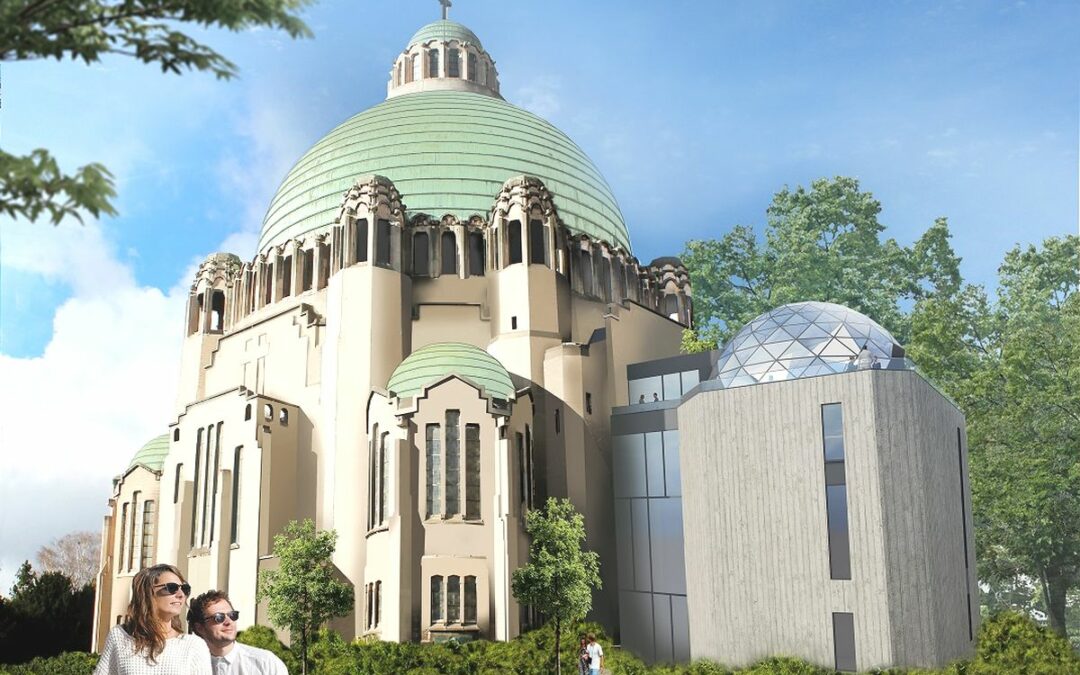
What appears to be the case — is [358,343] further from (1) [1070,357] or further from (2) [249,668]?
(2) [249,668]

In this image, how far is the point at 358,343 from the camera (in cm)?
3400

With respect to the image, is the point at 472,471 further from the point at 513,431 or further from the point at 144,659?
the point at 144,659

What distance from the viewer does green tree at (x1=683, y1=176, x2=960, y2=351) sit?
49875mm

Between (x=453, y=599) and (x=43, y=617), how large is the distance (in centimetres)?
1892

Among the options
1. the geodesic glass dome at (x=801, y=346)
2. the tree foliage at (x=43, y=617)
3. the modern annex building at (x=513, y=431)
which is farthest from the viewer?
the tree foliage at (x=43, y=617)

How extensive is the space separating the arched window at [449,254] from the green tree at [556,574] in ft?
35.4

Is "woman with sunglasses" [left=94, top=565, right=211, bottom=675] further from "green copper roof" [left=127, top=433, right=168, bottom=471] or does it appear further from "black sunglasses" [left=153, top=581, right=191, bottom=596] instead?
"green copper roof" [left=127, top=433, right=168, bottom=471]

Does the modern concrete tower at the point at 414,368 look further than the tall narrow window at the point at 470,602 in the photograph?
Yes

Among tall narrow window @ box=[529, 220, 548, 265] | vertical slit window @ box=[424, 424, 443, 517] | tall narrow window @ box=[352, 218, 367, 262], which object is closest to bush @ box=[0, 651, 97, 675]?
vertical slit window @ box=[424, 424, 443, 517]

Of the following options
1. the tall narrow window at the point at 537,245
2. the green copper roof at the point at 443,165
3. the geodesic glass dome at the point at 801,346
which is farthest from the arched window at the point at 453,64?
the geodesic glass dome at the point at 801,346

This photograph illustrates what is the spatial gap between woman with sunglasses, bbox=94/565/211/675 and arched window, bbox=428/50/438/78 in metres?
44.1

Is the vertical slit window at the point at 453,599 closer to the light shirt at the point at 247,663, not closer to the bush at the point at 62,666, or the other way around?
the bush at the point at 62,666

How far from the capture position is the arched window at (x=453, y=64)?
4753cm

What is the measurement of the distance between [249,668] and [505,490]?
23735 mm
